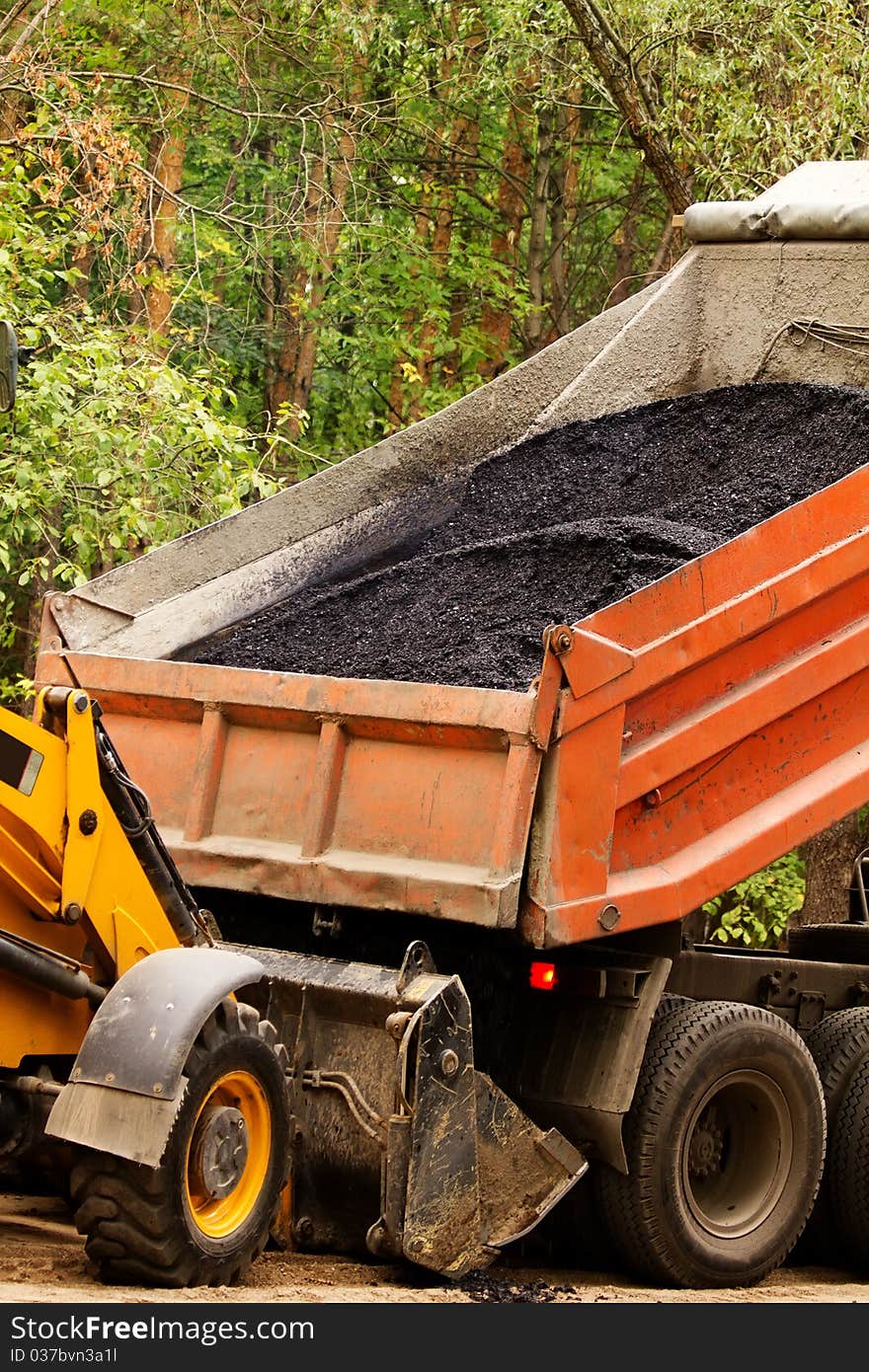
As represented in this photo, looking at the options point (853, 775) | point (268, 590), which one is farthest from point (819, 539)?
point (268, 590)

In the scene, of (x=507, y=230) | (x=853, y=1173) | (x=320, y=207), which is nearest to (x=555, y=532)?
(x=853, y=1173)

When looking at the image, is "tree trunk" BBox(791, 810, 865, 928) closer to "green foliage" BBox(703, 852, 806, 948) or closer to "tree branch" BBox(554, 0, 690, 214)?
"green foliage" BBox(703, 852, 806, 948)

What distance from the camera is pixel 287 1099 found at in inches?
168

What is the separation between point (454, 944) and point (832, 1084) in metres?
1.41

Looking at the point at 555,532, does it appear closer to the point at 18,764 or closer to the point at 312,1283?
the point at 18,764

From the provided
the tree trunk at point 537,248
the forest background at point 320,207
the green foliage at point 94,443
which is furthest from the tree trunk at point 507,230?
the green foliage at point 94,443

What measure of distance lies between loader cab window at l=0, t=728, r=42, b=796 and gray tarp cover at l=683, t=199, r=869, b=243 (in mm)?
4299

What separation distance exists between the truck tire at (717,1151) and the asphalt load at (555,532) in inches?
45.1

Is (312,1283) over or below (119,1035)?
below

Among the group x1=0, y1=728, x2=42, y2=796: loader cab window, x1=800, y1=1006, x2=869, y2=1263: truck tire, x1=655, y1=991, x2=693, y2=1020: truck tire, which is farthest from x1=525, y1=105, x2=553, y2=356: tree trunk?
x1=0, y1=728, x2=42, y2=796: loader cab window

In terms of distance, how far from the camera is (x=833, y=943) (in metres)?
6.30

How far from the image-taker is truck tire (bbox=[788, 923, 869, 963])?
6242 millimetres

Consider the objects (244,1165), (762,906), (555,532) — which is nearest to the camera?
(244,1165)

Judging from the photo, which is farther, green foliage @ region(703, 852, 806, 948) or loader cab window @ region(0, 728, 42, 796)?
green foliage @ region(703, 852, 806, 948)
